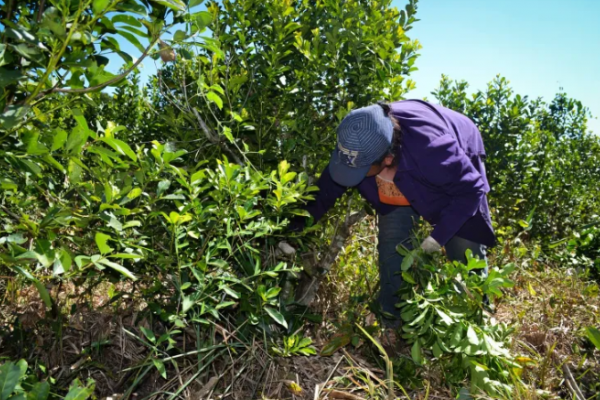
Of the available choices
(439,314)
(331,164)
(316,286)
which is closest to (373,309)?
(316,286)

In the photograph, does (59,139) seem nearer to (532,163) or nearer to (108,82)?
(108,82)

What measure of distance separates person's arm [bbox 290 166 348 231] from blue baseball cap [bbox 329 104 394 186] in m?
0.19

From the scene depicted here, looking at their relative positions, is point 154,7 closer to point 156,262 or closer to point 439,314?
point 156,262

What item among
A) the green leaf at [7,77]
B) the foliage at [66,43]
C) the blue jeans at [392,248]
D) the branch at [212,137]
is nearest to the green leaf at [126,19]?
the foliage at [66,43]

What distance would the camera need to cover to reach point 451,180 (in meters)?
2.69

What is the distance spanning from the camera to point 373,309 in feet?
8.84

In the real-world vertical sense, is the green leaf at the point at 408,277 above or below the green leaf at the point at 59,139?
below

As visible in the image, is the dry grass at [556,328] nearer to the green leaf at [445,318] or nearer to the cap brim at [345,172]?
the green leaf at [445,318]

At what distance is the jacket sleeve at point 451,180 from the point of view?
2654 millimetres

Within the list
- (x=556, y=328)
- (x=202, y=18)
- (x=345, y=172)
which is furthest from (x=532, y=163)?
(x=202, y=18)

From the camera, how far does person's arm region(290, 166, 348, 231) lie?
280cm

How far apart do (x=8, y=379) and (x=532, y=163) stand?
496 centimetres

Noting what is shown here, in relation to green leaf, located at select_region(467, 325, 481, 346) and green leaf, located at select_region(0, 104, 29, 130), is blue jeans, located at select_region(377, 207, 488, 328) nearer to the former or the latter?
green leaf, located at select_region(467, 325, 481, 346)

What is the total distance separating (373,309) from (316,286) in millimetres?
353
